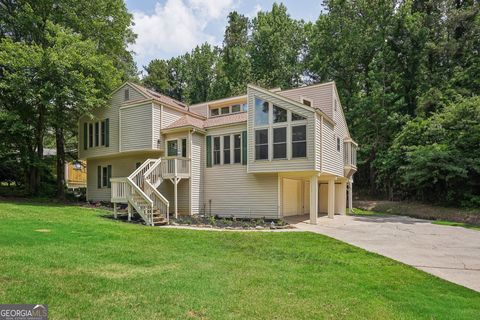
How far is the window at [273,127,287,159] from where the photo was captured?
Answer: 45.3ft

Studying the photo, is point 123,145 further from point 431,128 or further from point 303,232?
point 431,128

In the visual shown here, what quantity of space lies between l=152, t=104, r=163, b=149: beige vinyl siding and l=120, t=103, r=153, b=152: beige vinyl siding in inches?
6.2

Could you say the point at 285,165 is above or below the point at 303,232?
above

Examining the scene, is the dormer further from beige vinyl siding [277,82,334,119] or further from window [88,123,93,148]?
window [88,123,93,148]

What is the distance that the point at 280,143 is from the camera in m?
13.9

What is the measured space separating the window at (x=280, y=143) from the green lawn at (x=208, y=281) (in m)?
5.37

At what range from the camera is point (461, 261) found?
26.2 feet

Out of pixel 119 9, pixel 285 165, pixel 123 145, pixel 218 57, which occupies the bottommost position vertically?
pixel 285 165

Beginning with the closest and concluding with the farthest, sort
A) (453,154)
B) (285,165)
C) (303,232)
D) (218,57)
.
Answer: (303,232) → (285,165) → (453,154) → (218,57)

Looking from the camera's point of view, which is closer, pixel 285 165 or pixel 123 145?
pixel 285 165

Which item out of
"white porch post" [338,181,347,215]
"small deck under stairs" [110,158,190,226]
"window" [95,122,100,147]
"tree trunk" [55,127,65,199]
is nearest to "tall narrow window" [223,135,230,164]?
"small deck under stairs" [110,158,190,226]

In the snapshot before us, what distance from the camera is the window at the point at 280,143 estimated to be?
13820mm

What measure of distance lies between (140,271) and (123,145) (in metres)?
12.3

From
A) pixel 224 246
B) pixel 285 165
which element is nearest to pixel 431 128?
pixel 285 165
